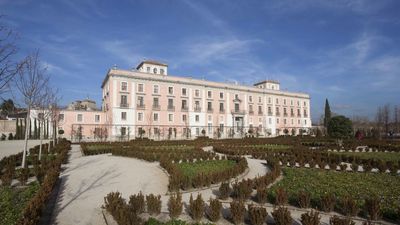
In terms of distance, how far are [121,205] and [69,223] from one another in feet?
3.81

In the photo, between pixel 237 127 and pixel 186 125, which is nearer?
pixel 186 125

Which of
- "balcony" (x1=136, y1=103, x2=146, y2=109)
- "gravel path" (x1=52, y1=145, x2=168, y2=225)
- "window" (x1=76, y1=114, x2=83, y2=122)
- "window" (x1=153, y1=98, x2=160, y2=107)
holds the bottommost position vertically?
"gravel path" (x1=52, y1=145, x2=168, y2=225)

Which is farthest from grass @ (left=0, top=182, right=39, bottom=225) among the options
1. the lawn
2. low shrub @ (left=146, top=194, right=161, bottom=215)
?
the lawn

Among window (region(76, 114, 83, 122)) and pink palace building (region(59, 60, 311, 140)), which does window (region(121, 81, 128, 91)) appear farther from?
window (region(76, 114, 83, 122))

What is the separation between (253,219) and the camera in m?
5.95

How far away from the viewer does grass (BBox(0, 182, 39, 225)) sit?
21.4 feet

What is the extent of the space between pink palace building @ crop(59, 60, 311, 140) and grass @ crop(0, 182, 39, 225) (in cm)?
2929

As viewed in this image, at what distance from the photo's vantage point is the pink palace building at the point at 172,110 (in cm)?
4409

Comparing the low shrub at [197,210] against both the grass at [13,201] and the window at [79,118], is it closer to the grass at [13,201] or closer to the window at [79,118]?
the grass at [13,201]

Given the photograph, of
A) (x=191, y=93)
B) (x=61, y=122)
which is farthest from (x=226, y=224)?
(x=191, y=93)

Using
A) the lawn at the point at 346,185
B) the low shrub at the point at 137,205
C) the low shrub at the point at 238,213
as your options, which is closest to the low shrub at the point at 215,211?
the low shrub at the point at 238,213

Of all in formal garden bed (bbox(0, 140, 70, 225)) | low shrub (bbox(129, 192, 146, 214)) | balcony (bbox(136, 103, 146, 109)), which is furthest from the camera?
balcony (bbox(136, 103, 146, 109))

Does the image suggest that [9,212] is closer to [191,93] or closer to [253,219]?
[253,219]

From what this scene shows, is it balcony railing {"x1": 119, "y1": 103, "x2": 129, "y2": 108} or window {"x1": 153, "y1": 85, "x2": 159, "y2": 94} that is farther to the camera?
window {"x1": 153, "y1": 85, "x2": 159, "y2": 94}
